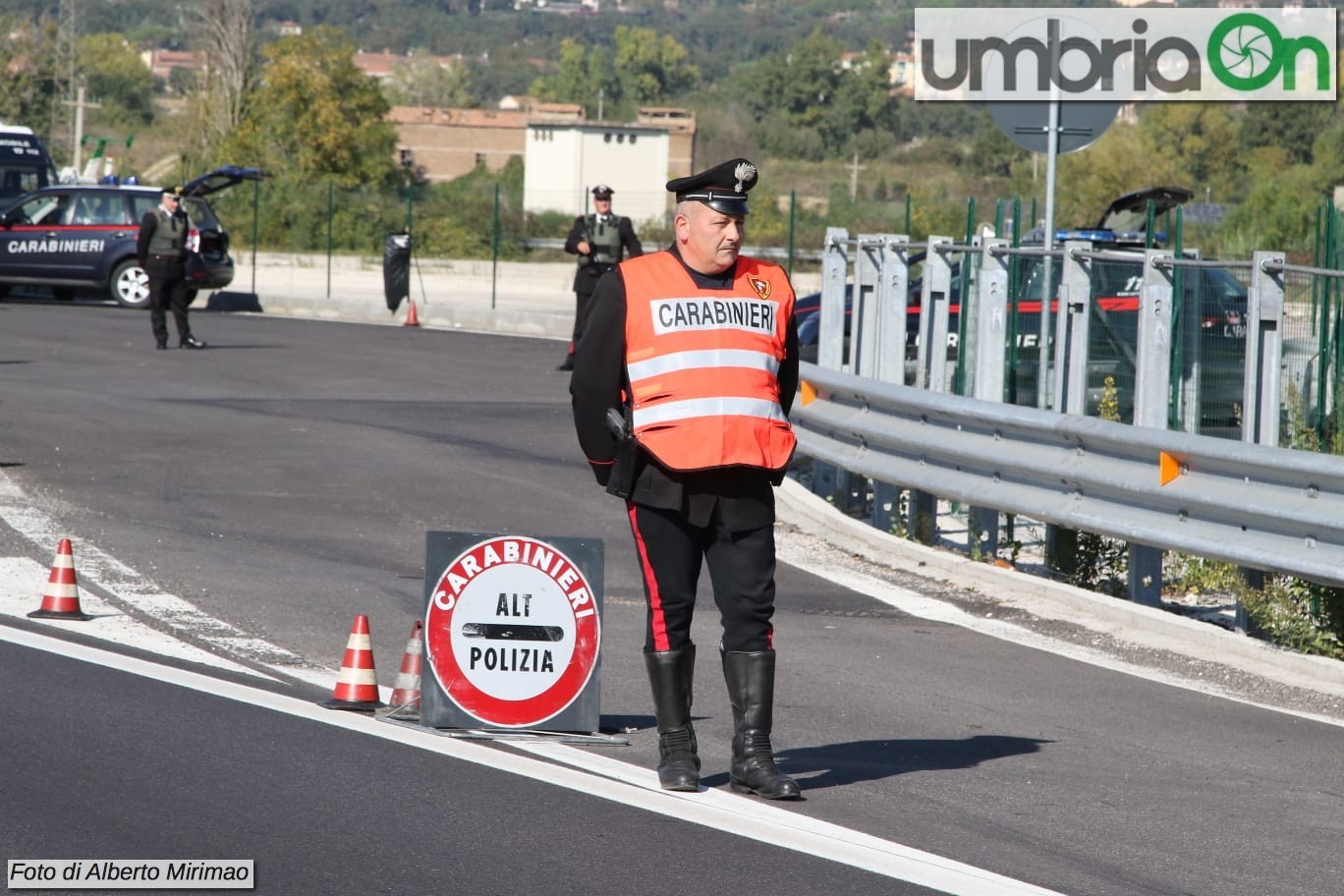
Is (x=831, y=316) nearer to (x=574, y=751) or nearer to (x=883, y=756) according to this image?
(x=883, y=756)

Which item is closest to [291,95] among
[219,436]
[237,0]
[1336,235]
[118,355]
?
[237,0]

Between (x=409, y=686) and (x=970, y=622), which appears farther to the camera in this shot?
(x=970, y=622)

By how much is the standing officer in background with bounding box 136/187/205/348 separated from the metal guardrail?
11341 mm

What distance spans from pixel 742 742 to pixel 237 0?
75999 millimetres

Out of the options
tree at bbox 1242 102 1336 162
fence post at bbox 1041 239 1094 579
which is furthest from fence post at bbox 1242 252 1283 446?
tree at bbox 1242 102 1336 162

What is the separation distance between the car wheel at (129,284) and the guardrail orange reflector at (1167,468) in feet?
74.9

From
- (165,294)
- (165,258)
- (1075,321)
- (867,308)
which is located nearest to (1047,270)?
(1075,321)

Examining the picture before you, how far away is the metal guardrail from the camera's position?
8312 mm

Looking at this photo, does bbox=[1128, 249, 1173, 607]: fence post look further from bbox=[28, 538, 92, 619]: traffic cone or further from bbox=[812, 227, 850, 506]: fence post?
bbox=[28, 538, 92, 619]: traffic cone

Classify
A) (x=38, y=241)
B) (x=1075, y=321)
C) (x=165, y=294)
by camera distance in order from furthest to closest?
(x=38, y=241) < (x=165, y=294) < (x=1075, y=321)

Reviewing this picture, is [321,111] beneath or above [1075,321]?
above

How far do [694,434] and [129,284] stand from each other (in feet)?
83.0

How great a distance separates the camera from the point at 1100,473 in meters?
9.50

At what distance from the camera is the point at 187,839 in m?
5.18
